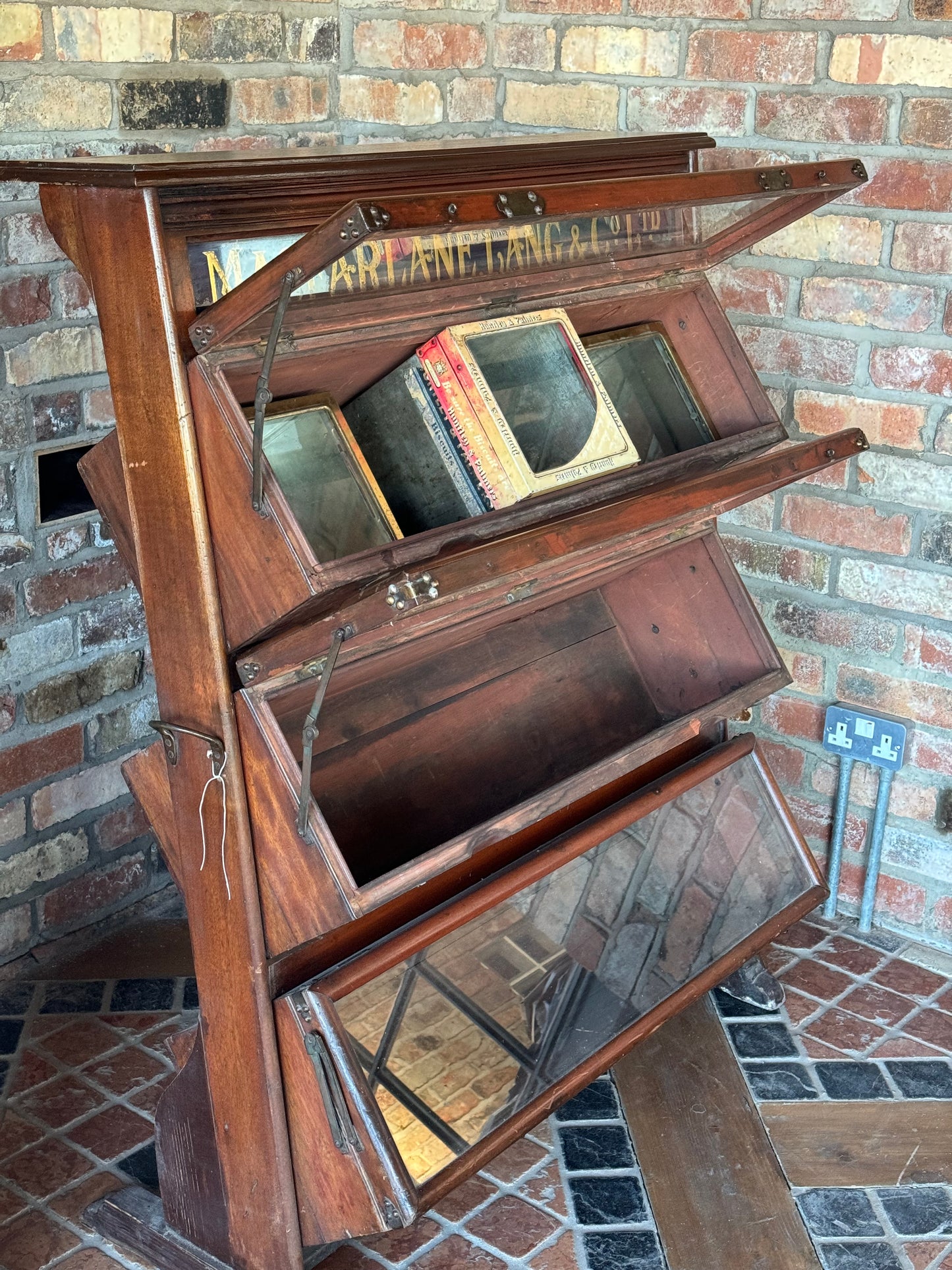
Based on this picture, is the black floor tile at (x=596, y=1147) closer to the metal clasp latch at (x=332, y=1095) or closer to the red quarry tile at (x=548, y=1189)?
the red quarry tile at (x=548, y=1189)

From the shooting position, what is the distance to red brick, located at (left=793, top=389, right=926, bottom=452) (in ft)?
7.65

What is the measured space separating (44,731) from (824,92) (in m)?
1.68

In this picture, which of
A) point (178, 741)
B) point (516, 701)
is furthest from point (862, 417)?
point (178, 741)

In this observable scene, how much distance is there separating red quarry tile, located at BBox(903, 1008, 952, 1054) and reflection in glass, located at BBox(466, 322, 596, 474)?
120 cm

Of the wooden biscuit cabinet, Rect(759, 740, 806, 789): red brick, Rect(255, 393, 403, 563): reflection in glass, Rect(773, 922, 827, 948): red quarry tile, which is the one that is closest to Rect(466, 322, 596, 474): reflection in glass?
the wooden biscuit cabinet

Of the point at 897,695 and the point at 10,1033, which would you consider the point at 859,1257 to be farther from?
the point at 10,1033

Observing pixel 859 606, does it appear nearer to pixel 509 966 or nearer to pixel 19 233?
pixel 509 966

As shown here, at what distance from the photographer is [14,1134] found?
2.00m

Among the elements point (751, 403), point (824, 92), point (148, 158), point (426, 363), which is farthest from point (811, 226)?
point (148, 158)

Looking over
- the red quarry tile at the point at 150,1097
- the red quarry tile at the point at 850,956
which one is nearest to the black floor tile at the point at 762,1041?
the red quarry tile at the point at 850,956

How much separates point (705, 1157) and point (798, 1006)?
17.0 inches

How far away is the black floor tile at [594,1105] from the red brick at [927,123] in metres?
1.57

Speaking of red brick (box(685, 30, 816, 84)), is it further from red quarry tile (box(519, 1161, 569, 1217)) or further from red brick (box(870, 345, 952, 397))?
red quarry tile (box(519, 1161, 569, 1217))

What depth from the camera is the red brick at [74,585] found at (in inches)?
88.7
